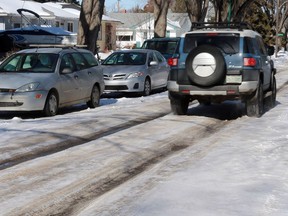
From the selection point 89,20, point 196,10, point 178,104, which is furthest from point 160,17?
point 178,104

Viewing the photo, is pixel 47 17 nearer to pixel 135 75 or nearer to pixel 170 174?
pixel 135 75

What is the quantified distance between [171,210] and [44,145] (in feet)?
14.0

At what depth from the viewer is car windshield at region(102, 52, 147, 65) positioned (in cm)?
2039

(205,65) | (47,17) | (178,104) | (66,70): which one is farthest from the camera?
(47,17)

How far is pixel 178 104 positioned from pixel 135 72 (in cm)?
600

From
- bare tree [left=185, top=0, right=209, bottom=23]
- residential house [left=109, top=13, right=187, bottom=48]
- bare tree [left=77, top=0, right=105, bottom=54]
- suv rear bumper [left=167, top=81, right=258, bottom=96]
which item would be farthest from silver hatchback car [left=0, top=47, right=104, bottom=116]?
residential house [left=109, top=13, right=187, bottom=48]

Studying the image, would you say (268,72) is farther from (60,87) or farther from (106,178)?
(106,178)

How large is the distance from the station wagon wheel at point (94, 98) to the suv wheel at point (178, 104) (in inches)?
120

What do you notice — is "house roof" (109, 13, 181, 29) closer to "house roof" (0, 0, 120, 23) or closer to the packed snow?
"house roof" (0, 0, 120, 23)

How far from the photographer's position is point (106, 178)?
7.55m

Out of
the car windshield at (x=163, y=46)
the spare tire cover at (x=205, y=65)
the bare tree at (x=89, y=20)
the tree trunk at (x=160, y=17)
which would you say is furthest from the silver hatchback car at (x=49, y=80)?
the tree trunk at (x=160, y=17)

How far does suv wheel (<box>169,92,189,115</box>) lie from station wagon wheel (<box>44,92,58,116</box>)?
2.65 m

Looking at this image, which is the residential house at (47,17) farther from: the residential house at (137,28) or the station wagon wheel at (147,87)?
the station wagon wheel at (147,87)

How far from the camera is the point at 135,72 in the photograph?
19.4m
